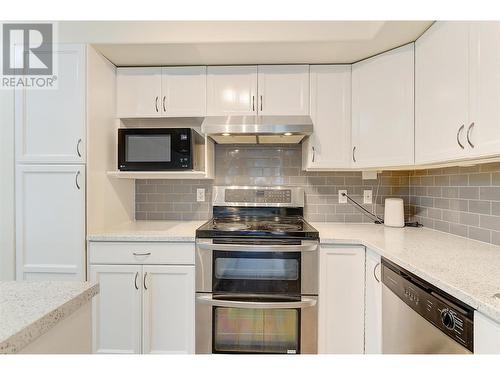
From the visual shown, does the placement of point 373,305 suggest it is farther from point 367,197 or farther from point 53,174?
point 53,174

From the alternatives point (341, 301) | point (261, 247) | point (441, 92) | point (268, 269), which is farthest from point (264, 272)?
point (441, 92)

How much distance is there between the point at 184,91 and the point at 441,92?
1.60 metres

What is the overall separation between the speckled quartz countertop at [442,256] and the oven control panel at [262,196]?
37 centimetres

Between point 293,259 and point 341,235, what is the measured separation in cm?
35

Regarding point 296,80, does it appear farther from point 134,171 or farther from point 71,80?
point 71,80

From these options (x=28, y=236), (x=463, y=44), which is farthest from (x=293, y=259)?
(x=28, y=236)

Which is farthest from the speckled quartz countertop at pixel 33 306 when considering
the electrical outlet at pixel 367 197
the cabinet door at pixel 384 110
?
the electrical outlet at pixel 367 197

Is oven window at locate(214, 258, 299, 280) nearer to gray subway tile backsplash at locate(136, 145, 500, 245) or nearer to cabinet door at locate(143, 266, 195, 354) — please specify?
cabinet door at locate(143, 266, 195, 354)

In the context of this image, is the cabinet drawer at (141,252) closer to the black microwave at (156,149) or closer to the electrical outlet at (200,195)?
the black microwave at (156,149)

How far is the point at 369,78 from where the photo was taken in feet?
6.26

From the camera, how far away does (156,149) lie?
6.40 ft

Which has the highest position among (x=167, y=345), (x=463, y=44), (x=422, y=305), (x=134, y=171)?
(x=463, y=44)

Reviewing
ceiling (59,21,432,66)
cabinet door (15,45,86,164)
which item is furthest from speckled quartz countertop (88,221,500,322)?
ceiling (59,21,432,66)

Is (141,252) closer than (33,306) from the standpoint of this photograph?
No
